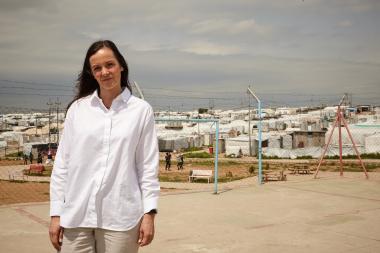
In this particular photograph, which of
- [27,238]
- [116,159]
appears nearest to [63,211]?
[116,159]

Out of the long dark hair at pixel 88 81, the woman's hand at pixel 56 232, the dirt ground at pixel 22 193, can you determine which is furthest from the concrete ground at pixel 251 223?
the dirt ground at pixel 22 193

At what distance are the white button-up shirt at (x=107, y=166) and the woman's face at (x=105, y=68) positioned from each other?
0.29 feet

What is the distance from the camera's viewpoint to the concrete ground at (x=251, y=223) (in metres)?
5.45

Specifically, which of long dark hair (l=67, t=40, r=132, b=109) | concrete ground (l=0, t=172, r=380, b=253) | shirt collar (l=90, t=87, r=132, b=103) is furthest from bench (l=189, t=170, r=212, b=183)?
shirt collar (l=90, t=87, r=132, b=103)

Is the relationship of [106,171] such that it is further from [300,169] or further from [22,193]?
[300,169]

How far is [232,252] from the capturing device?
5148mm

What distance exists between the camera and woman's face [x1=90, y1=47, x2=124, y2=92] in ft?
7.47

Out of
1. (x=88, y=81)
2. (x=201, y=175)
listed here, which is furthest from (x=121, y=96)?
(x=201, y=175)

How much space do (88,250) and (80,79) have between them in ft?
3.26

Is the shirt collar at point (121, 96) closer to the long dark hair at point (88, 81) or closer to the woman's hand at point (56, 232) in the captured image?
the long dark hair at point (88, 81)

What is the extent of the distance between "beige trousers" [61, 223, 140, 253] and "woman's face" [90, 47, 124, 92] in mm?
776

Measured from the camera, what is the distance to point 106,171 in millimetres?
2135

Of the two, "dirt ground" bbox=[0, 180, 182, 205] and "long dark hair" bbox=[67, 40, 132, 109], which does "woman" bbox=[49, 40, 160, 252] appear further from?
"dirt ground" bbox=[0, 180, 182, 205]

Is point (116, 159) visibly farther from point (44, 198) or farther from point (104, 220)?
point (44, 198)
